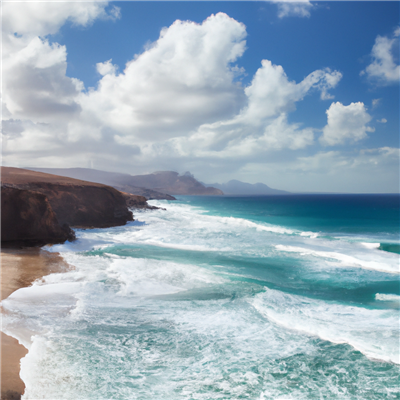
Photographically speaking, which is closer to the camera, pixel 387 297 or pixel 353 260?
pixel 387 297

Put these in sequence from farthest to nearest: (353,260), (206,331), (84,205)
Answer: (84,205) → (353,260) → (206,331)

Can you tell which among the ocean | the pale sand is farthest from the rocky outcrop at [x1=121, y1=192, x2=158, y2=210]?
the ocean

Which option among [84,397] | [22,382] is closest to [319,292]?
[84,397]

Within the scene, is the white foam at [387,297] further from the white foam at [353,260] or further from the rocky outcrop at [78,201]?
the rocky outcrop at [78,201]

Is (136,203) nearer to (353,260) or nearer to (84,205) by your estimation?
(84,205)

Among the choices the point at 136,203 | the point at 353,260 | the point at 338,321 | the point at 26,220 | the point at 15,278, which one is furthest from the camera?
the point at 136,203

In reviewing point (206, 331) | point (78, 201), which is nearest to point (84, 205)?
point (78, 201)
